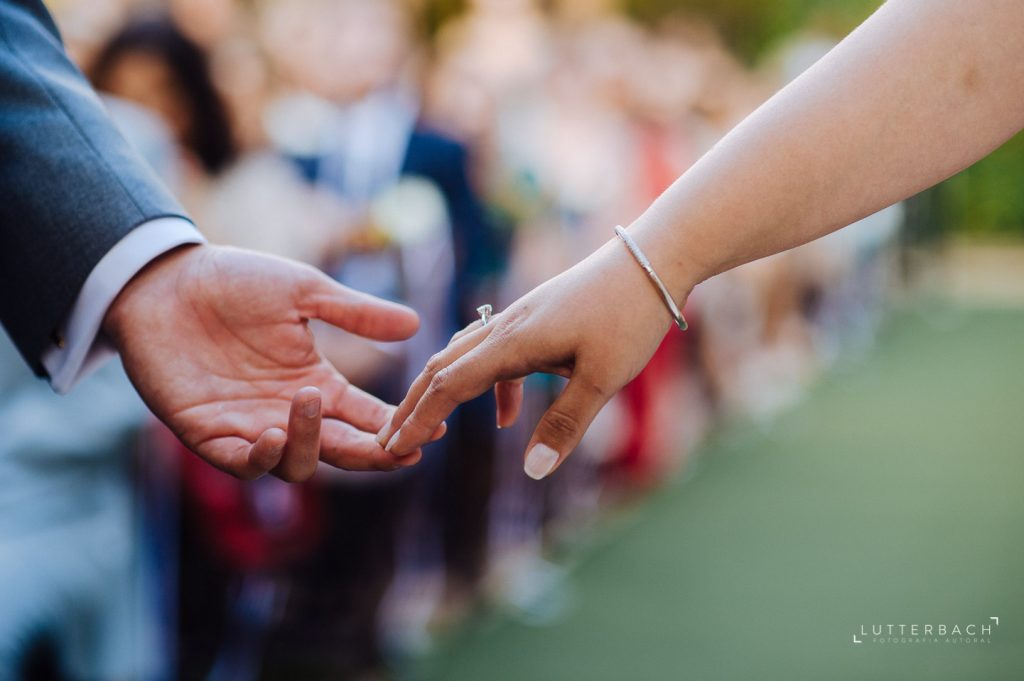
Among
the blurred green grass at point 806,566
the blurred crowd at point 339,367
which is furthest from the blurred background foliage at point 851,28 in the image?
the blurred crowd at point 339,367

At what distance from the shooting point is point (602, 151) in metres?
6.29

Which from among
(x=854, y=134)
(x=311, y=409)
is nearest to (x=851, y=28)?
(x=854, y=134)

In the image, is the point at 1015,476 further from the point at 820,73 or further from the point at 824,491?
the point at 820,73

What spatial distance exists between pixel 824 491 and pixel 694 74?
3.50 m

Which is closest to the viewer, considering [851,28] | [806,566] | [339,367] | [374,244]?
[339,367]

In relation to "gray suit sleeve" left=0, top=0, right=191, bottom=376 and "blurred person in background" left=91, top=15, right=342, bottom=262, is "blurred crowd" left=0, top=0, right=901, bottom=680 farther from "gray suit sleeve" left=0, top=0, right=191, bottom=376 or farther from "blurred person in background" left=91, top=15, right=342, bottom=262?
"gray suit sleeve" left=0, top=0, right=191, bottom=376

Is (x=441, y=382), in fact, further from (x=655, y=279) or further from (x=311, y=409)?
(x=655, y=279)

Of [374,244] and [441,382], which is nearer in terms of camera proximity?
[441,382]

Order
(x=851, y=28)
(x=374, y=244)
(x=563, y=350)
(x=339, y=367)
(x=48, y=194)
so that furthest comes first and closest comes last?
1. (x=851, y=28)
2. (x=374, y=244)
3. (x=339, y=367)
4. (x=48, y=194)
5. (x=563, y=350)

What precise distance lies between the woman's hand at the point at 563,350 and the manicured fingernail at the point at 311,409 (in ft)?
0.40

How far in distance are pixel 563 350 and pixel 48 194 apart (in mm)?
847

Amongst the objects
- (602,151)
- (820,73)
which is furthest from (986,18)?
(602,151)

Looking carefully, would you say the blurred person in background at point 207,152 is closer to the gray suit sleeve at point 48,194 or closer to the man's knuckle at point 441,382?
the gray suit sleeve at point 48,194

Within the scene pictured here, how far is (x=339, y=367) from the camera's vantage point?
3629 millimetres
